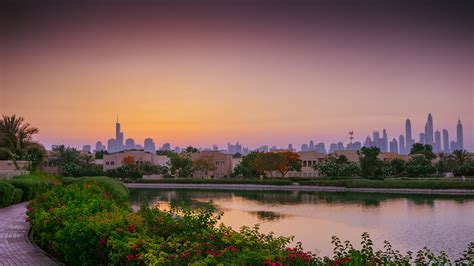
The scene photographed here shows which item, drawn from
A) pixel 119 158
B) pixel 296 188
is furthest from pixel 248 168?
pixel 119 158

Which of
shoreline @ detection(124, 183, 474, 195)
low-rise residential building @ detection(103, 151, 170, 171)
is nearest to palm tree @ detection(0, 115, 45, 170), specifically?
shoreline @ detection(124, 183, 474, 195)

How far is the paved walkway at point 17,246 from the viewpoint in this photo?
9.48m

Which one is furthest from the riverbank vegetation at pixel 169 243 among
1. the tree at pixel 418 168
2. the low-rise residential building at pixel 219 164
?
the low-rise residential building at pixel 219 164

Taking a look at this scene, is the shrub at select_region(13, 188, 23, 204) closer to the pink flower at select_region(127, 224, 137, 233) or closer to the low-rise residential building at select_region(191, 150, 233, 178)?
the pink flower at select_region(127, 224, 137, 233)

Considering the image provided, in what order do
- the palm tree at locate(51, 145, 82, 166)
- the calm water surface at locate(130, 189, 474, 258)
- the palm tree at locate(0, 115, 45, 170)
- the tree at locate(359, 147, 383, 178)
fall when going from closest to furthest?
1. the calm water surface at locate(130, 189, 474, 258)
2. the palm tree at locate(0, 115, 45, 170)
3. the tree at locate(359, 147, 383, 178)
4. the palm tree at locate(51, 145, 82, 166)

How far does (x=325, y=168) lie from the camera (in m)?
65.7

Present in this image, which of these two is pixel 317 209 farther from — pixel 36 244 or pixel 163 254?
pixel 163 254

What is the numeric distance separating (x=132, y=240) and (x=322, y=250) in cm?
1001

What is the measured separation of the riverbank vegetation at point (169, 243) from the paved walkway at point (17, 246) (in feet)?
1.21

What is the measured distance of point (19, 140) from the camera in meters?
41.5

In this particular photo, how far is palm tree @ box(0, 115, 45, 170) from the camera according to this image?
135ft

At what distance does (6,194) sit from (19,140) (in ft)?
79.1

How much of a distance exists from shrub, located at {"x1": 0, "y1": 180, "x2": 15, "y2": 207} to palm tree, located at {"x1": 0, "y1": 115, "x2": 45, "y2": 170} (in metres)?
21.8

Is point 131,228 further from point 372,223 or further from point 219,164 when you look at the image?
point 219,164
